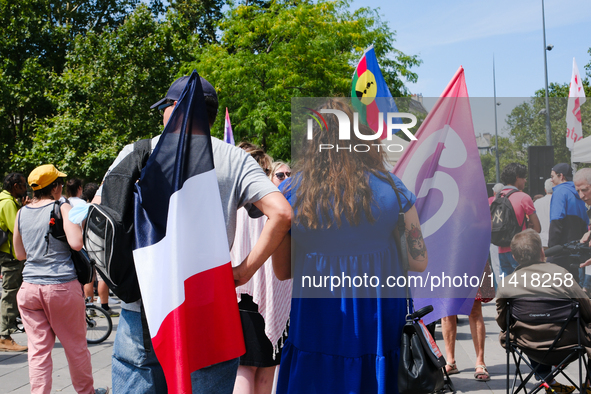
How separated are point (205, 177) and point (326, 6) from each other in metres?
15.9

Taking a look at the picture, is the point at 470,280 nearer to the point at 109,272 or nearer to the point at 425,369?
the point at 425,369

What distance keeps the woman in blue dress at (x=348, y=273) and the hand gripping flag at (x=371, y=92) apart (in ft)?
1.31

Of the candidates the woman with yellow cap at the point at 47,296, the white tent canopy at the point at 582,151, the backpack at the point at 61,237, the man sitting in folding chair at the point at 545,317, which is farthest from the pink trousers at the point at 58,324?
the white tent canopy at the point at 582,151

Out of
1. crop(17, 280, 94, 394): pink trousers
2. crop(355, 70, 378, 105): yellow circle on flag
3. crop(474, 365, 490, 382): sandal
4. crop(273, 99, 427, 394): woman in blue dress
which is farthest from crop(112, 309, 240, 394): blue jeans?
crop(474, 365, 490, 382): sandal

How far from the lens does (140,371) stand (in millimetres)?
2100

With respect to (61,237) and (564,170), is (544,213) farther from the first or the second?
(61,237)

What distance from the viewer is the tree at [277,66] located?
15602mm

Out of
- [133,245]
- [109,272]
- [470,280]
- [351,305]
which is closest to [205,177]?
[133,245]

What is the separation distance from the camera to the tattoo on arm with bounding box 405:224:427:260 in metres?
2.49

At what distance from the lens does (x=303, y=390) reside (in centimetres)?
248

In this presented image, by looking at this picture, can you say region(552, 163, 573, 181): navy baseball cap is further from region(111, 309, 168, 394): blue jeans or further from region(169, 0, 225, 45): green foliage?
region(169, 0, 225, 45): green foliage

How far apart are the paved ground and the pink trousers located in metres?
0.99

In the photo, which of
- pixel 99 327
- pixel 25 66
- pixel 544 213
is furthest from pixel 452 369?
pixel 25 66

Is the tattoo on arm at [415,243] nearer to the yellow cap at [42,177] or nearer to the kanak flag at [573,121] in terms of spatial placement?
the kanak flag at [573,121]
